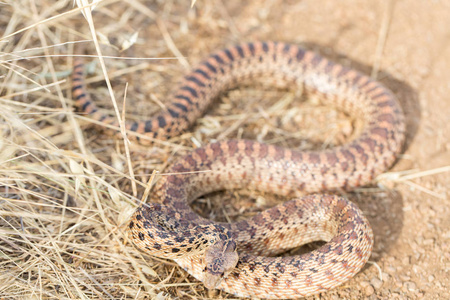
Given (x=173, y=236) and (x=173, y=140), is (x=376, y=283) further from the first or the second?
(x=173, y=140)

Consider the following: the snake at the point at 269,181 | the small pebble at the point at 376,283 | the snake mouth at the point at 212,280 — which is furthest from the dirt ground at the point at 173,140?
the snake mouth at the point at 212,280

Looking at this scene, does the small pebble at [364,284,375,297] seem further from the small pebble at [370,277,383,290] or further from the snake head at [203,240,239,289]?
the snake head at [203,240,239,289]

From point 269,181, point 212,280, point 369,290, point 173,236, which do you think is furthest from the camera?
point 269,181

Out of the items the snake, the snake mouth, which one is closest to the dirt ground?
the snake

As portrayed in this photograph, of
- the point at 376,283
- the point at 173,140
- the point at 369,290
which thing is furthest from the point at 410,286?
the point at 173,140

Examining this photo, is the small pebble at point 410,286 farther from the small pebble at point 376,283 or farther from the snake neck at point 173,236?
the snake neck at point 173,236

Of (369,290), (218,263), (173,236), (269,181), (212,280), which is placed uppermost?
(173,236)

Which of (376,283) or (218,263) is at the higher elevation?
(218,263)
